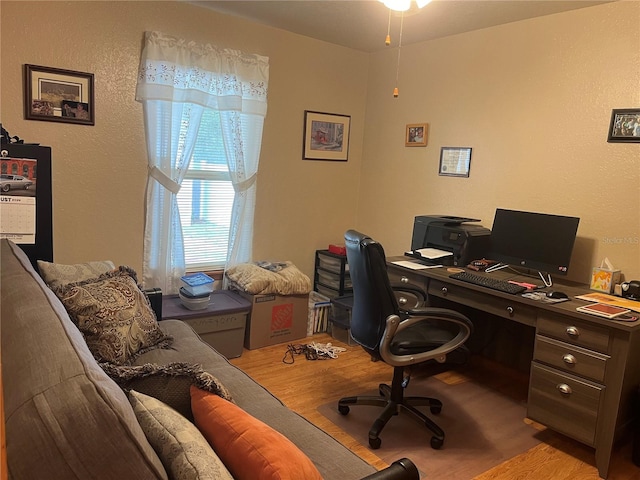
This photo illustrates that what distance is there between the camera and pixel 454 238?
3246 millimetres

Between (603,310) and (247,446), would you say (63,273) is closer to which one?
(247,446)

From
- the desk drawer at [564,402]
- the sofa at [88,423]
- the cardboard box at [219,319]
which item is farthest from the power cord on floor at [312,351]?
the sofa at [88,423]

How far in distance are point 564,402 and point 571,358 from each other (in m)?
0.24

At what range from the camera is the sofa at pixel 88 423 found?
82 centimetres

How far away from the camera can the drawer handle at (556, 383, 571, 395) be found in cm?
238

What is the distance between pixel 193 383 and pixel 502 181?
2.76m

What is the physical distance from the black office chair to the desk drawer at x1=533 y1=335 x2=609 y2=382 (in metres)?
0.39

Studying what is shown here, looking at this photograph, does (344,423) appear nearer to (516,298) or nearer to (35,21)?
(516,298)

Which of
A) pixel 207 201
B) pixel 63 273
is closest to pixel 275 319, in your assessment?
pixel 207 201

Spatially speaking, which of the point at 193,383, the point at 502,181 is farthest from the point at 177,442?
the point at 502,181

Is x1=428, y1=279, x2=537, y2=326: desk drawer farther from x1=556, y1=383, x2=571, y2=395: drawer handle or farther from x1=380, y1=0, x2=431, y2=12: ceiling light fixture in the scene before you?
x1=380, y1=0, x2=431, y2=12: ceiling light fixture

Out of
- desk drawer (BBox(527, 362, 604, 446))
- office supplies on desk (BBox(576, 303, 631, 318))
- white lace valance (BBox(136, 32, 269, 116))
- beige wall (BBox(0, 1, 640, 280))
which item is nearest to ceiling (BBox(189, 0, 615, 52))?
beige wall (BBox(0, 1, 640, 280))

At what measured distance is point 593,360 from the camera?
90.0 inches

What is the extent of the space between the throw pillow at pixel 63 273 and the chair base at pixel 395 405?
152cm
